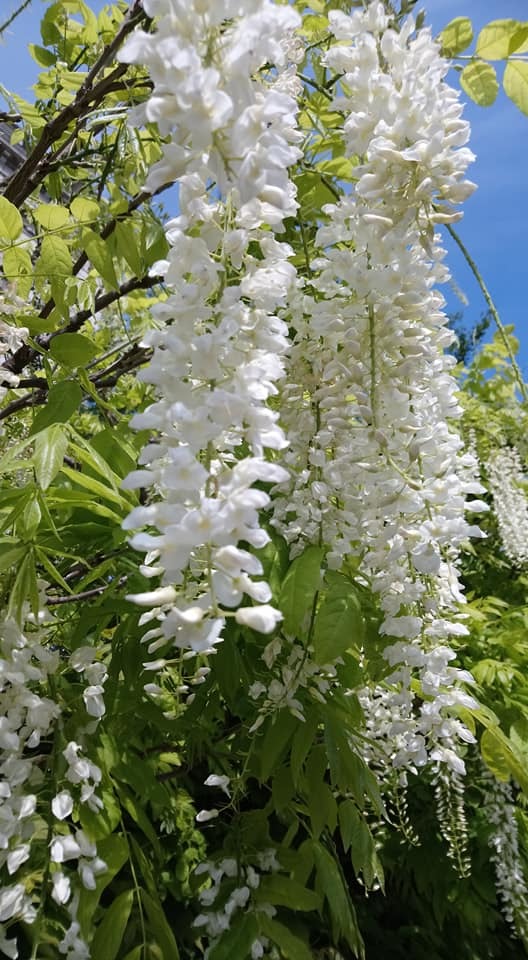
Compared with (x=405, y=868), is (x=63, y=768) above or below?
above

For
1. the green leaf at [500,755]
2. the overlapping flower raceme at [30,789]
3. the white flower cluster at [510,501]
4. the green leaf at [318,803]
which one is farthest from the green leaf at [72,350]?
the white flower cluster at [510,501]

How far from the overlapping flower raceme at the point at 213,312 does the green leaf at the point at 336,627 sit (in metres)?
0.26

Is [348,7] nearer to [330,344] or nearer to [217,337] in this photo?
[330,344]

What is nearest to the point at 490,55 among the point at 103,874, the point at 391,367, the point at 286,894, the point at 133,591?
the point at 391,367

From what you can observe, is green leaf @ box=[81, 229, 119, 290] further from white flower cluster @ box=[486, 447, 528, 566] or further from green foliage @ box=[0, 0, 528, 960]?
white flower cluster @ box=[486, 447, 528, 566]

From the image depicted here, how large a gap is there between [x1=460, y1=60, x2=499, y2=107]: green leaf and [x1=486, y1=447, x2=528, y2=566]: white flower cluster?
3181 mm

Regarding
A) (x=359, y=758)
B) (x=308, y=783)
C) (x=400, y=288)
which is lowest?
(x=308, y=783)

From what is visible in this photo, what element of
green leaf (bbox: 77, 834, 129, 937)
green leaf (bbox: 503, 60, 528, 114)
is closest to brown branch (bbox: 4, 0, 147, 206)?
green leaf (bbox: 503, 60, 528, 114)

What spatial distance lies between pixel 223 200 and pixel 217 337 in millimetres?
213

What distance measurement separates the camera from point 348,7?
4.22 feet

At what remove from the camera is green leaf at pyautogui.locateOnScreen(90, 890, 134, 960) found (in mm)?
1404

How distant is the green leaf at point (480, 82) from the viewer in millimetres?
1232

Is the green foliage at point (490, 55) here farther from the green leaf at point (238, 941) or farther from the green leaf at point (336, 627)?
the green leaf at point (238, 941)

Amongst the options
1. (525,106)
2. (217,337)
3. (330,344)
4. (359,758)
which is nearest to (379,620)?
(359,758)
